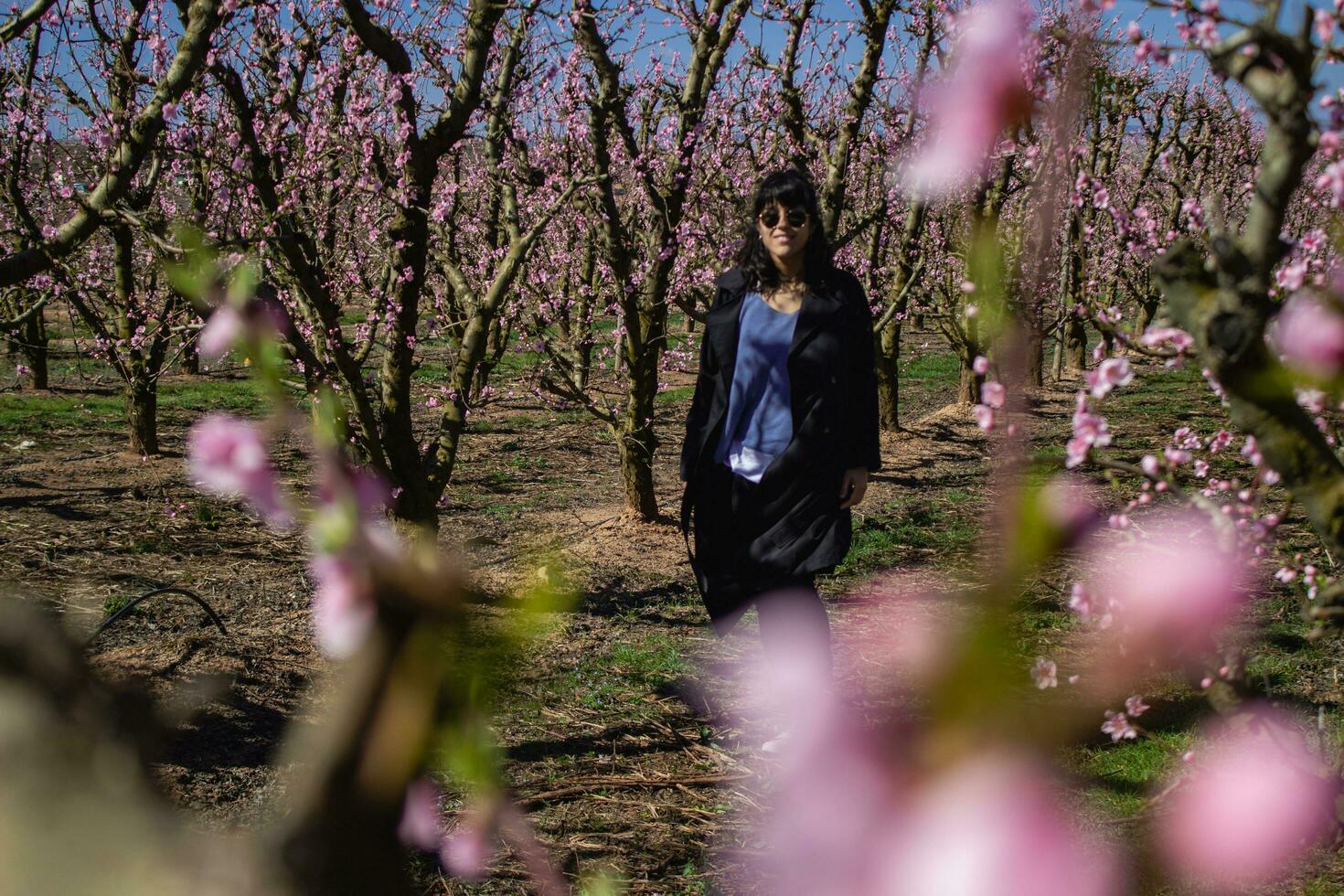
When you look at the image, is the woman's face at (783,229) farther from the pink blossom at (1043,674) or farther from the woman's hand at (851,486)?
the pink blossom at (1043,674)

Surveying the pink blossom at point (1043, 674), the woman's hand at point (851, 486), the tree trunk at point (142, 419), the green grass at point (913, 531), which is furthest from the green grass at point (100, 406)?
the pink blossom at point (1043, 674)

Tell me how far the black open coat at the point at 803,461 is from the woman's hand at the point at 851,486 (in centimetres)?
2

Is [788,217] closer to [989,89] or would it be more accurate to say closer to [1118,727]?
[1118,727]

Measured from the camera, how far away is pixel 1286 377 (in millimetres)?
728

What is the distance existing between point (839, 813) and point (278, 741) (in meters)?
3.35

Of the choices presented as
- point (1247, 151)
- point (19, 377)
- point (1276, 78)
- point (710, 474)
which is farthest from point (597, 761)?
point (1247, 151)

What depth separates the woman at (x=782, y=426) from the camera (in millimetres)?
3270

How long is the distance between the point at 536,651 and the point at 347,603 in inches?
139

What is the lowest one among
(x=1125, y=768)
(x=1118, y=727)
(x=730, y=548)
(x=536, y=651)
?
(x=1125, y=768)

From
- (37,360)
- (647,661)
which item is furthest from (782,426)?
(37,360)

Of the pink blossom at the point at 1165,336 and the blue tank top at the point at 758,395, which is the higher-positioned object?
the pink blossom at the point at 1165,336

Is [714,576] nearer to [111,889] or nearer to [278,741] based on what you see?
[278,741]

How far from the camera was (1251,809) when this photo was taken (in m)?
0.96

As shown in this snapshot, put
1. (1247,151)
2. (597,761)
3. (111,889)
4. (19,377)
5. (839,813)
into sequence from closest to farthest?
1. (111,889)
2. (839,813)
3. (597,761)
4. (19,377)
5. (1247,151)
